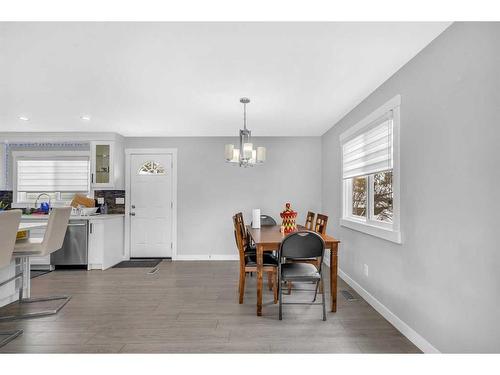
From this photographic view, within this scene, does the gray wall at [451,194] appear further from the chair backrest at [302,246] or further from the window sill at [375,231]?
the chair backrest at [302,246]

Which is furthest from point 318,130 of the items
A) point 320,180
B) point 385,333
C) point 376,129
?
point 385,333

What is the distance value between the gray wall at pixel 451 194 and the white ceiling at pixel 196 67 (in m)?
0.35

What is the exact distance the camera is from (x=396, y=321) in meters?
2.53

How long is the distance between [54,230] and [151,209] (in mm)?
2452

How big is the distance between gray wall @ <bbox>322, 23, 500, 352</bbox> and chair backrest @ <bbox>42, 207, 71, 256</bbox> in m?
3.30

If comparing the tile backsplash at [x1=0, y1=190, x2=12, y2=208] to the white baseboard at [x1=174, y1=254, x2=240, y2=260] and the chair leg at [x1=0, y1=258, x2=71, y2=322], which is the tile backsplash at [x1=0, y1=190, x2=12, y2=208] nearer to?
the chair leg at [x1=0, y1=258, x2=71, y2=322]

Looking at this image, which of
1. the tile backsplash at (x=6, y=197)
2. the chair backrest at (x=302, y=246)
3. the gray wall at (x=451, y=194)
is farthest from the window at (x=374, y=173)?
the tile backsplash at (x=6, y=197)

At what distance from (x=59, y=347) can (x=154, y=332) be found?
70cm

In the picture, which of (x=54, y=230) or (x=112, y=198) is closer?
(x=54, y=230)

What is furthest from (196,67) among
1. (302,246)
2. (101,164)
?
(101,164)

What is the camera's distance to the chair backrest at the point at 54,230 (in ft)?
9.35

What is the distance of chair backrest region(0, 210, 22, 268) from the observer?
2283mm

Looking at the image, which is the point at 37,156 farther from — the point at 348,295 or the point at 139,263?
the point at 348,295

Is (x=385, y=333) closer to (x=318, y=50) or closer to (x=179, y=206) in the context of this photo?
(x=318, y=50)
